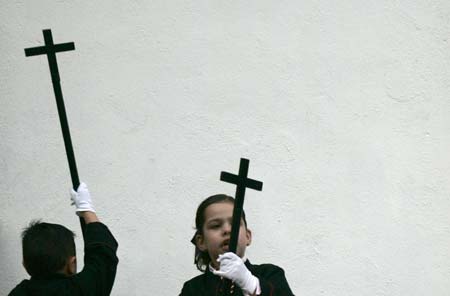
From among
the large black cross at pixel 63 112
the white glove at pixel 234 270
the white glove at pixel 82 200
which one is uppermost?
the large black cross at pixel 63 112

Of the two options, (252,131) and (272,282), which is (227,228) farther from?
(252,131)

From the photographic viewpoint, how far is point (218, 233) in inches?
165

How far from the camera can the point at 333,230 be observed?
506 centimetres

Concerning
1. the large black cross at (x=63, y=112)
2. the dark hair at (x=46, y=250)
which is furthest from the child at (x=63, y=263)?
the large black cross at (x=63, y=112)

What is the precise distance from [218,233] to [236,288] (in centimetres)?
23

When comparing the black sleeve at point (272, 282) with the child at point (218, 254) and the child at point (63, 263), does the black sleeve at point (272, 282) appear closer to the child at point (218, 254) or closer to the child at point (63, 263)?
the child at point (218, 254)

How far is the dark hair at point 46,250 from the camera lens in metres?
3.87

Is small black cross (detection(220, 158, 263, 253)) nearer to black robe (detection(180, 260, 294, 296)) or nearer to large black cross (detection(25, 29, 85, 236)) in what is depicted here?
black robe (detection(180, 260, 294, 296))

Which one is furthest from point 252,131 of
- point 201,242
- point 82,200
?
point 82,200

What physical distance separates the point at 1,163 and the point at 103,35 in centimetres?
76

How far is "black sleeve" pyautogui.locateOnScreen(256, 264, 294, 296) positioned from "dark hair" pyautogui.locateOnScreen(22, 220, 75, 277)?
2.30ft

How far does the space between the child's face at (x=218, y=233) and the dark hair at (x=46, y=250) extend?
0.56 m

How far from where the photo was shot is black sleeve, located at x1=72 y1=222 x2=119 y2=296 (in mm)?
3861

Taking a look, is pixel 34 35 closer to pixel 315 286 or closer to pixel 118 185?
pixel 118 185
